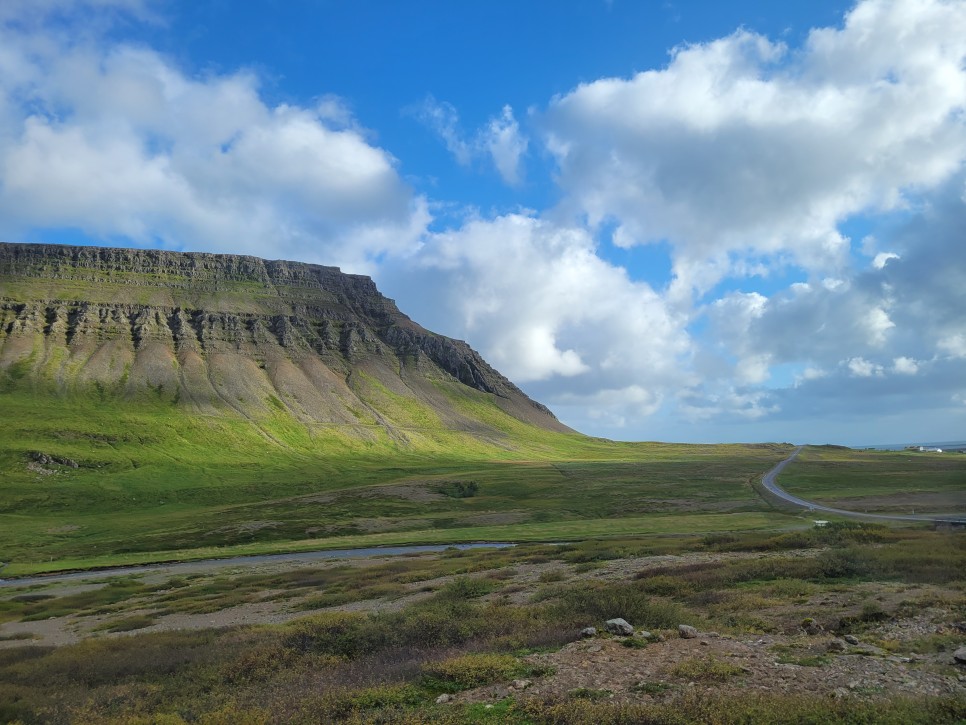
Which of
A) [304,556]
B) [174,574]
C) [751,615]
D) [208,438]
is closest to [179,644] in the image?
[751,615]

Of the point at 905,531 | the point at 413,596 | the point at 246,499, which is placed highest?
the point at 905,531

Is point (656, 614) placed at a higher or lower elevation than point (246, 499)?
higher

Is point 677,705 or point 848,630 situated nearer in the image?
point 677,705

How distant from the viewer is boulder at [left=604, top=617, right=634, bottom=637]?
20016mm

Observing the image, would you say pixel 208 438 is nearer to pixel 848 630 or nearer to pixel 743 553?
pixel 743 553

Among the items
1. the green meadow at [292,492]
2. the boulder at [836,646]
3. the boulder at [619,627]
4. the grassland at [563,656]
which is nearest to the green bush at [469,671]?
the grassland at [563,656]

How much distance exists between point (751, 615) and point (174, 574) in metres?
Result: 59.5

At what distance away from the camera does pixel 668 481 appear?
133125mm

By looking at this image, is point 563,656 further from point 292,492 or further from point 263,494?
point 263,494

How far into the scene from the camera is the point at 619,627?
20.2 meters

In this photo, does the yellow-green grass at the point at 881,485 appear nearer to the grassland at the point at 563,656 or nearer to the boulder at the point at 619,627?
the grassland at the point at 563,656

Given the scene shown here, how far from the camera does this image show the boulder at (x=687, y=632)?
767 inches

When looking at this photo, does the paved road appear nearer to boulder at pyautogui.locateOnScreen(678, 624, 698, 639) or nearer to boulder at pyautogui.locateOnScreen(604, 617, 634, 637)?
boulder at pyautogui.locateOnScreen(678, 624, 698, 639)

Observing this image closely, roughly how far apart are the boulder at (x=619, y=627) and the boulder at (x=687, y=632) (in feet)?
5.58
